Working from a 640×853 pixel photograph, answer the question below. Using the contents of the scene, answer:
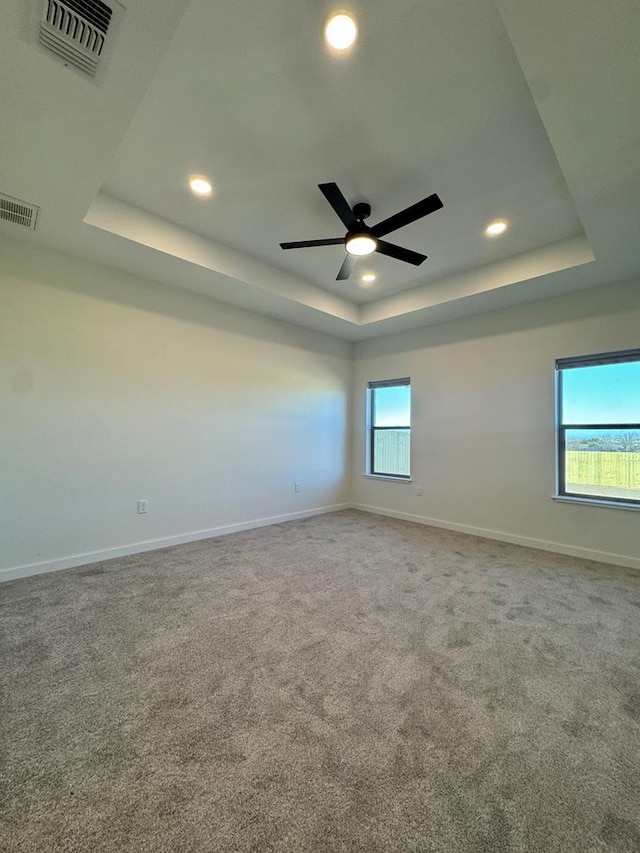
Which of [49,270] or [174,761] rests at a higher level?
[49,270]

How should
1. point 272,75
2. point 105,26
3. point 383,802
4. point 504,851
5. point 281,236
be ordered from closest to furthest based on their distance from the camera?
point 504,851
point 383,802
point 105,26
point 272,75
point 281,236

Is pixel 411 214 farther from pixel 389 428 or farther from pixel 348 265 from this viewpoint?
pixel 389 428

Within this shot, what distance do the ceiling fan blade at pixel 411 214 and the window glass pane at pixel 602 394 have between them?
2.55 meters

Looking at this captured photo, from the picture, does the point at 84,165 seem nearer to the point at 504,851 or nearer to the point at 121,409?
the point at 121,409

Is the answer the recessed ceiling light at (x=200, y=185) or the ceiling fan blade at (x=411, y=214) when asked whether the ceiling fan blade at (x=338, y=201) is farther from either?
the recessed ceiling light at (x=200, y=185)

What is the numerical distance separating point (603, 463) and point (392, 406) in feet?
8.71

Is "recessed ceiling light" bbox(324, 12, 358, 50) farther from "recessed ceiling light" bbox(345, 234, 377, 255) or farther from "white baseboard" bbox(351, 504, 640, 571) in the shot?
"white baseboard" bbox(351, 504, 640, 571)

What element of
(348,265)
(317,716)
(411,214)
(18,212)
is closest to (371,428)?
(348,265)

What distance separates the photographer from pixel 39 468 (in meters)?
2.97

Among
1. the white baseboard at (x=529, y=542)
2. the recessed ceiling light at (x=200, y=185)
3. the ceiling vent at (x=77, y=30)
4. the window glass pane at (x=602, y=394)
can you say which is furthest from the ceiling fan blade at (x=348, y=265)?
the white baseboard at (x=529, y=542)

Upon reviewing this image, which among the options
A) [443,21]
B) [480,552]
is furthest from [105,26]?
[480,552]

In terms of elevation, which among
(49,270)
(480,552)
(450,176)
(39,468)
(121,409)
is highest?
(450,176)

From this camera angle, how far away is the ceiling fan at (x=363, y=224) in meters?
2.21

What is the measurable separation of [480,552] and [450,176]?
3.39m
